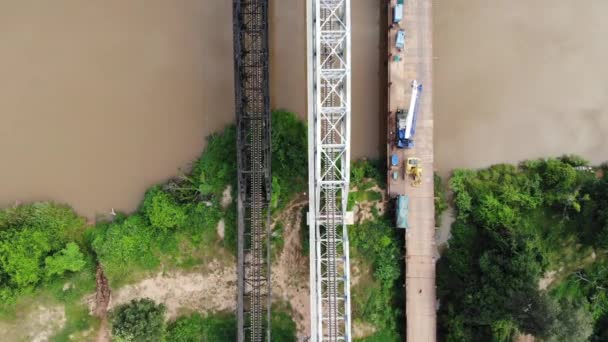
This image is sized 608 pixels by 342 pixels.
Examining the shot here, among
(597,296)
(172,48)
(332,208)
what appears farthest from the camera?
(172,48)

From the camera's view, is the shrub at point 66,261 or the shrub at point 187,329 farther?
the shrub at point 187,329

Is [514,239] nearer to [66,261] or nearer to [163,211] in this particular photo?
[163,211]

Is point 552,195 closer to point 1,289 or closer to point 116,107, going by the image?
point 116,107

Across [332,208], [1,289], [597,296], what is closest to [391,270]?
[332,208]

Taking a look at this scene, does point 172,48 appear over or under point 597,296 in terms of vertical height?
over

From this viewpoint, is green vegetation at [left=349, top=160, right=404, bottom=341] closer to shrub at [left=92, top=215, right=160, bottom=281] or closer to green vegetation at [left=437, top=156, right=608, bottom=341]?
green vegetation at [left=437, top=156, right=608, bottom=341]

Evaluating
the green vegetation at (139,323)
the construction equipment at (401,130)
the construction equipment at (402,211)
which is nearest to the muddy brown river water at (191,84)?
the construction equipment at (401,130)

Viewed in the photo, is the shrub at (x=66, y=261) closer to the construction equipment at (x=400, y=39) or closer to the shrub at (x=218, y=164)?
the shrub at (x=218, y=164)

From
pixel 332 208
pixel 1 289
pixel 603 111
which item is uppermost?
pixel 603 111
